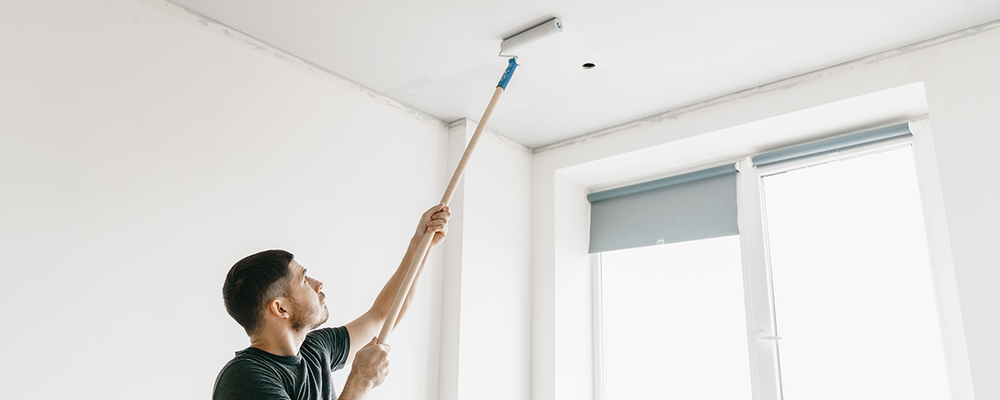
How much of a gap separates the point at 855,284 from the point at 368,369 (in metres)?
2.06

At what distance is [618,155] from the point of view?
9.67 feet

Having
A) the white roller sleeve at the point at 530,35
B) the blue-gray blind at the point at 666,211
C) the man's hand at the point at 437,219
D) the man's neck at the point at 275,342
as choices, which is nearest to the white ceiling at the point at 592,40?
the white roller sleeve at the point at 530,35

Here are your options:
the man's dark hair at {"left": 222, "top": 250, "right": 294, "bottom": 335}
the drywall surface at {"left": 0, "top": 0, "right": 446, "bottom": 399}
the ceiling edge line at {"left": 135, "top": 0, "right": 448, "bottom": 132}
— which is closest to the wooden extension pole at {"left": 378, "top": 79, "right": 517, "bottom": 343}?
the man's dark hair at {"left": 222, "top": 250, "right": 294, "bottom": 335}

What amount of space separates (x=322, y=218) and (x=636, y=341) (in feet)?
5.47

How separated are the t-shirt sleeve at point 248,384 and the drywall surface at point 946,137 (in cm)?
188

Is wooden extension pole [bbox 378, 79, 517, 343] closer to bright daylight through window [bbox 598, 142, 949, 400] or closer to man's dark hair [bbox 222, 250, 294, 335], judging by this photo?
man's dark hair [bbox 222, 250, 294, 335]

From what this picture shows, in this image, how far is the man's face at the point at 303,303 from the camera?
4.52 feet

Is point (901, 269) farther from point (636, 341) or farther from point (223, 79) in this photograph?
point (223, 79)

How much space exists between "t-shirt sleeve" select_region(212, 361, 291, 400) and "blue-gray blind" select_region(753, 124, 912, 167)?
2.30 metres

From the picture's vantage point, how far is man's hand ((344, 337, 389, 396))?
4.19ft

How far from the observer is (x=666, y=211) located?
Answer: 3070 mm

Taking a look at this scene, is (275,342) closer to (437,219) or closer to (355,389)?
(355,389)

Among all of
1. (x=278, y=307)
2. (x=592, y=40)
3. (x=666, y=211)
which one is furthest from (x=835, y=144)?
(x=278, y=307)

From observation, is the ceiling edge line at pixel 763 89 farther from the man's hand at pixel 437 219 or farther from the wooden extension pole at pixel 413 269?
the man's hand at pixel 437 219
